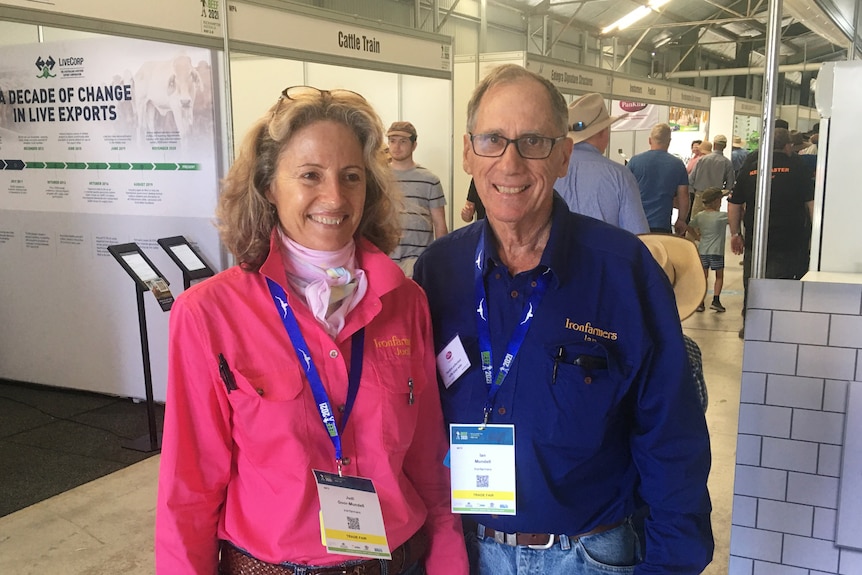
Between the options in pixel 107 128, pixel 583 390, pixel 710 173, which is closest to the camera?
pixel 583 390

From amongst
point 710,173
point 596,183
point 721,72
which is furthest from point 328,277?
point 721,72

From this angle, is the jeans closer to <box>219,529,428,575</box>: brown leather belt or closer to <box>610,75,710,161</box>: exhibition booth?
<box>219,529,428,575</box>: brown leather belt

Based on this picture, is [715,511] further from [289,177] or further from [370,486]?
[289,177]

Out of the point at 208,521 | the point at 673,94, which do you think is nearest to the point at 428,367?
the point at 208,521

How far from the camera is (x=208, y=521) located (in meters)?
1.25

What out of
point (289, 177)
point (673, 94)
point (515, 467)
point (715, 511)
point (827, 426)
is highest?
point (673, 94)

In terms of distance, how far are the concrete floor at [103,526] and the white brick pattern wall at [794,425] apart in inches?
27.9

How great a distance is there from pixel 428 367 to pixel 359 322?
18 centimetres

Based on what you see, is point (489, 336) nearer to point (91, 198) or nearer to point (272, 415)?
point (272, 415)

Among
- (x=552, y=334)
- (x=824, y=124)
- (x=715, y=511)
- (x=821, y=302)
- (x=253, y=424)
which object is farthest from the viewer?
(x=715, y=511)

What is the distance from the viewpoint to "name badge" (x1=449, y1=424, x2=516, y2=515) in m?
1.34

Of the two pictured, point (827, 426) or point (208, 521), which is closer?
point (208, 521)

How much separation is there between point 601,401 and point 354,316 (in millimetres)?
465

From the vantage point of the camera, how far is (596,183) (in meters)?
3.46
